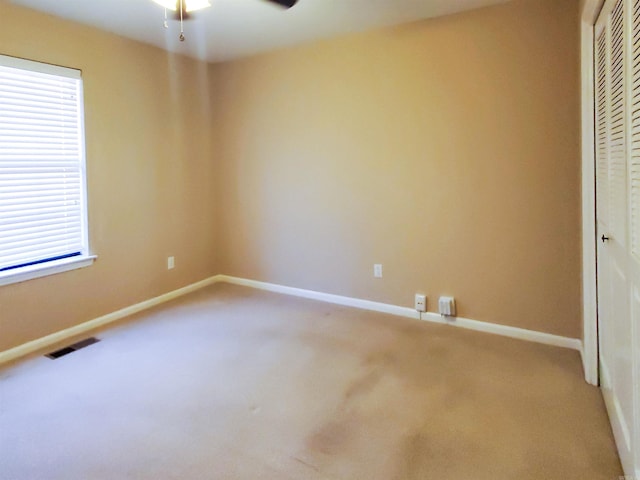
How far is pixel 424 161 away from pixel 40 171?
9.52 feet

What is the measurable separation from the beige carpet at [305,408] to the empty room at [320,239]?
2cm

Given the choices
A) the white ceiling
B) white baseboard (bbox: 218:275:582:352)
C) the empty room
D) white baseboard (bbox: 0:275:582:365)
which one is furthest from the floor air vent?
the white ceiling

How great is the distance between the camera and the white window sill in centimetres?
288

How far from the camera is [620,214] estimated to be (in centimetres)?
173

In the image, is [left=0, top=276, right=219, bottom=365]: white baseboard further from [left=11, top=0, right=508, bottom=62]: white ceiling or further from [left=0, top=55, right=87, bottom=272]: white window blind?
[left=11, top=0, right=508, bottom=62]: white ceiling

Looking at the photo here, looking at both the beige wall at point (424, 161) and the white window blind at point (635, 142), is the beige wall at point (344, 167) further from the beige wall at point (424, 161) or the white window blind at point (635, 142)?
the white window blind at point (635, 142)

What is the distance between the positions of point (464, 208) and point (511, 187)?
1.19 feet

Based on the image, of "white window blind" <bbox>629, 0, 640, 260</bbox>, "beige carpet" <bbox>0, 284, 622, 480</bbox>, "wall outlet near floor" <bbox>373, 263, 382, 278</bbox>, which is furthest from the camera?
"wall outlet near floor" <bbox>373, 263, 382, 278</bbox>

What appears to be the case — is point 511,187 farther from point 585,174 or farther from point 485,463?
point 485,463

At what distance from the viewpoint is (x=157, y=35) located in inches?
139

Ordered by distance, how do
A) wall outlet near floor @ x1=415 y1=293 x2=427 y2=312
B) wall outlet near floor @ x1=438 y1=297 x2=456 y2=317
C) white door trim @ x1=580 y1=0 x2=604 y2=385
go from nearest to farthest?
1. white door trim @ x1=580 y1=0 x2=604 y2=385
2. wall outlet near floor @ x1=438 y1=297 x2=456 y2=317
3. wall outlet near floor @ x1=415 y1=293 x2=427 y2=312

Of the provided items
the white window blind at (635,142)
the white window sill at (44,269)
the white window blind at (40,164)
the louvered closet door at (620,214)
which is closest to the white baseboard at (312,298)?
the white window sill at (44,269)

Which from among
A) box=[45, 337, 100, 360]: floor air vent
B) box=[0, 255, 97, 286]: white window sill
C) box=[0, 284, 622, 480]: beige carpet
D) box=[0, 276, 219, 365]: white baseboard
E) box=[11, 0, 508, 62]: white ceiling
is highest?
box=[11, 0, 508, 62]: white ceiling

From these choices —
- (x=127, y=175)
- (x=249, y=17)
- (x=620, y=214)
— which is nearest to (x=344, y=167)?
(x=249, y=17)
